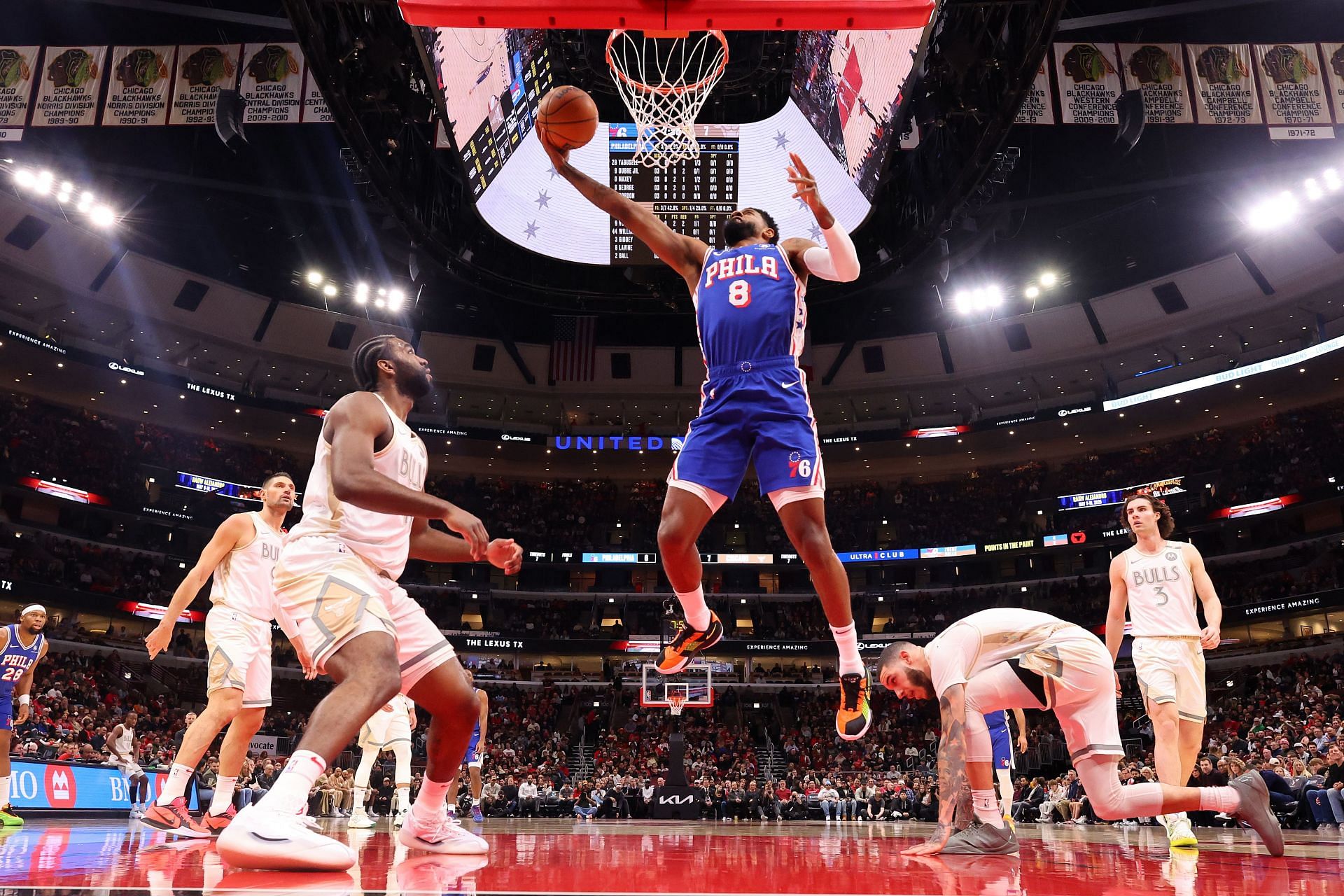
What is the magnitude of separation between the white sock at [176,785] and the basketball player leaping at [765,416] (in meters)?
3.48

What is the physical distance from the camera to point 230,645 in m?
6.36

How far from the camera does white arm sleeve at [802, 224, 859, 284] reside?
4727mm

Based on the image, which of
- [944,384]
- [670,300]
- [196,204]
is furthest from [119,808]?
[944,384]

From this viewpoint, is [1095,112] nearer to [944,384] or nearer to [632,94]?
[632,94]

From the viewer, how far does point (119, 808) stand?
12.7 m

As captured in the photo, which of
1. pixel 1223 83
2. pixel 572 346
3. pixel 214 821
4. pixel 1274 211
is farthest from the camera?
pixel 572 346

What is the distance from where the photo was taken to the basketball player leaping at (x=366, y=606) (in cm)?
300

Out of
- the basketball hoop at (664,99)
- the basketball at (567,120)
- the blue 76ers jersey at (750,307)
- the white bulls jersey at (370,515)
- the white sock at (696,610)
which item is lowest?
the white sock at (696,610)

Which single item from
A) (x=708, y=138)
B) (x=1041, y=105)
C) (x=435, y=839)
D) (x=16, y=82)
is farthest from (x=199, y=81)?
(x=435, y=839)

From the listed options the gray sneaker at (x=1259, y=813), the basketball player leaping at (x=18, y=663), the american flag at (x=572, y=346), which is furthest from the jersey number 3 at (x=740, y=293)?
the american flag at (x=572, y=346)

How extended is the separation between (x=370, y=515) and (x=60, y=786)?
1062 centimetres

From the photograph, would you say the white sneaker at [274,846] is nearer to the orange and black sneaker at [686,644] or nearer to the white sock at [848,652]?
the orange and black sneaker at [686,644]

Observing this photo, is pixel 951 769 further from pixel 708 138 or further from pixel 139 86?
pixel 139 86

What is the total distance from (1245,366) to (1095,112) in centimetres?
1645
